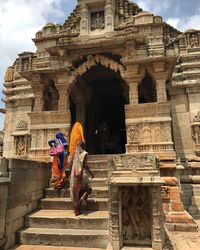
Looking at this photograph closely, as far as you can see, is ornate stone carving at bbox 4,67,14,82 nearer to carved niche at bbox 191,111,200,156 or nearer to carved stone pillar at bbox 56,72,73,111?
carved stone pillar at bbox 56,72,73,111

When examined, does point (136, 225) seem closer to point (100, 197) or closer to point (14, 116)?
point (100, 197)

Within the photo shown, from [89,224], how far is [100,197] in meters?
1.24

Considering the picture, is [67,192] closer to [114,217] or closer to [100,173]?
[100,173]

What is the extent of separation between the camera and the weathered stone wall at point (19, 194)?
5344 millimetres

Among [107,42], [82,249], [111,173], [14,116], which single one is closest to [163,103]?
[107,42]

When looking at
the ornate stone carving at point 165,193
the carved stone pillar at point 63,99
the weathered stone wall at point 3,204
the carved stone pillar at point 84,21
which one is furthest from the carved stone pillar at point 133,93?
the weathered stone wall at point 3,204

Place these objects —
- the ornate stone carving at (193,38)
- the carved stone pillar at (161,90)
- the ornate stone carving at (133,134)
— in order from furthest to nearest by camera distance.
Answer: the ornate stone carving at (193,38), the carved stone pillar at (161,90), the ornate stone carving at (133,134)

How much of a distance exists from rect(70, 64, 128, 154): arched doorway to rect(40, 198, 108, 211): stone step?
17.4 ft

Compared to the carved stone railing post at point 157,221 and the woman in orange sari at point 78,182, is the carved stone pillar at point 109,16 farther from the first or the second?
the carved stone railing post at point 157,221

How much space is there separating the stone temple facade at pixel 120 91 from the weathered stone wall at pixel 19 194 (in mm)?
2414

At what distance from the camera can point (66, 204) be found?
6.52 meters

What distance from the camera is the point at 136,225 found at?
4.61 metres

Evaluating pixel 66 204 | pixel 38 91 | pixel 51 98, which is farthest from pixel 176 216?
pixel 51 98

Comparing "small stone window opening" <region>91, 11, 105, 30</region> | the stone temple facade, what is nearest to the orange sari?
the stone temple facade
